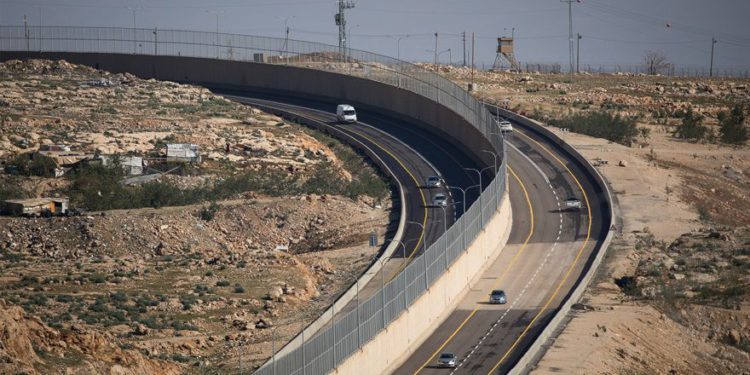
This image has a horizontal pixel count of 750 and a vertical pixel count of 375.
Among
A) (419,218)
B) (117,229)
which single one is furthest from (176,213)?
(419,218)

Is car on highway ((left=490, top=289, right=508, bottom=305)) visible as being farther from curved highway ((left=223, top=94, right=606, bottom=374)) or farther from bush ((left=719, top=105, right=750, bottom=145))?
bush ((left=719, top=105, right=750, bottom=145))

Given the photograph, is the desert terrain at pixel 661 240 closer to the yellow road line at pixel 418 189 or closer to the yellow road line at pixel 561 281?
the yellow road line at pixel 561 281

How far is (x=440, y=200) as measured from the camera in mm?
111688

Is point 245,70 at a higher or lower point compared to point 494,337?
higher

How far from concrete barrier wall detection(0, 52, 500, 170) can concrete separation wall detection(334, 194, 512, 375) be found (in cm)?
2030

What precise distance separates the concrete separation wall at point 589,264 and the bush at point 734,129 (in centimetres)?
2012

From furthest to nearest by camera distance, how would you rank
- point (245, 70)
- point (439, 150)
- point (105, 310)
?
point (245, 70)
point (439, 150)
point (105, 310)

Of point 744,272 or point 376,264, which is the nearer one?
point 376,264

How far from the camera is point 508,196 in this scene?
113562mm

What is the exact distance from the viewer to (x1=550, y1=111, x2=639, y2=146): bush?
5684 inches

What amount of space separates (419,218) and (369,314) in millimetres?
34351

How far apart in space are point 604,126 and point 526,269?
157 feet

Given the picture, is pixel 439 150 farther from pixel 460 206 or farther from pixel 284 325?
pixel 284 325

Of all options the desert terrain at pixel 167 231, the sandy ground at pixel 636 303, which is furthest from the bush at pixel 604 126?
the desert terrain at pixel 167 231
